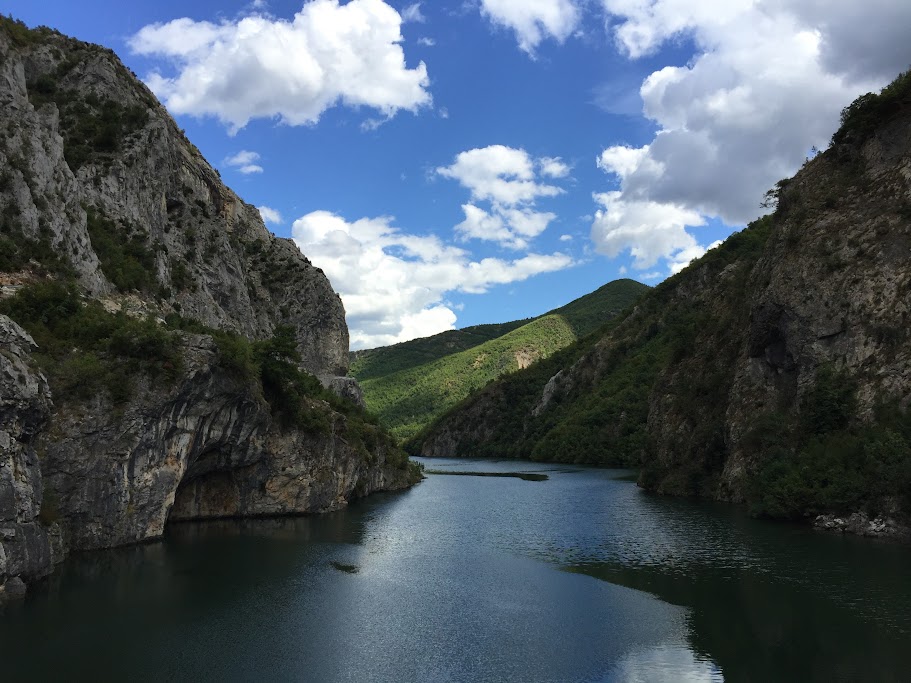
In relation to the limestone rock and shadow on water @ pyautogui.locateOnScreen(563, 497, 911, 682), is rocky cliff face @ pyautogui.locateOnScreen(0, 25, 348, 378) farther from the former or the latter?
shadow on water @ pyautogui.locateOnScreen(563, 497, 911, 682)

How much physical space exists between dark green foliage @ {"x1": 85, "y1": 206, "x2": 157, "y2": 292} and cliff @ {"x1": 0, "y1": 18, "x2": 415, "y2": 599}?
170mm

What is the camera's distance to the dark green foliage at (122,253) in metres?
49.2

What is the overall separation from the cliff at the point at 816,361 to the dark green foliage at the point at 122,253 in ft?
165

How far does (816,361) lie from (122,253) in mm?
55634

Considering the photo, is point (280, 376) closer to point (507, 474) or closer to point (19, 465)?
point (19, 465)

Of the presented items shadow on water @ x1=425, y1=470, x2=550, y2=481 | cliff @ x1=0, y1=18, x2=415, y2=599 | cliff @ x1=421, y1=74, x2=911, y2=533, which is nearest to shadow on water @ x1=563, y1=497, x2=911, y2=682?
cliff @ x1=421, y1=74, x2=911, y2=533

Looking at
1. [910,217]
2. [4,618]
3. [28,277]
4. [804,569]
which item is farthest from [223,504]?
[910,217]

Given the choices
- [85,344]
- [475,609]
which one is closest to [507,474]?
[85,344]

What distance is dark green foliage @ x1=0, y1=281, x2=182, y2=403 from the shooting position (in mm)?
32594

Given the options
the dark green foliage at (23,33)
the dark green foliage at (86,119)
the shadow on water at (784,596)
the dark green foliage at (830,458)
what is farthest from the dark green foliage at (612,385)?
the dark green foliage at (23,33)

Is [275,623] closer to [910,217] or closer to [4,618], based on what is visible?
[4,618]

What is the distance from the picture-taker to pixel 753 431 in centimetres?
5353

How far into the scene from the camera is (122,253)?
52.4 meters

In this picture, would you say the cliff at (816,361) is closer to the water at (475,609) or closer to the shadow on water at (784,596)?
the shadow on water at (784,596)
